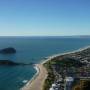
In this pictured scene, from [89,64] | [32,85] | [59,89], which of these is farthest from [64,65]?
[59,89]

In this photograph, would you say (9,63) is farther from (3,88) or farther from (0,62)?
(3,88)

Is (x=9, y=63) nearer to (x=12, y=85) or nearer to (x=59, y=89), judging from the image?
(x=12, y=85)

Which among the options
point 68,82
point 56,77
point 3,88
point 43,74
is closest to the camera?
point 68,82

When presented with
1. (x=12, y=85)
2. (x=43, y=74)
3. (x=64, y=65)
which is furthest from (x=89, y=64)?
(x=12, y=85)

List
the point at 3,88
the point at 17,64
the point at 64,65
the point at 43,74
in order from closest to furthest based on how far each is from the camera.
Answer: the point at 3,88 → the point at 43,74 → the point at 64,65 → the point at 17,64

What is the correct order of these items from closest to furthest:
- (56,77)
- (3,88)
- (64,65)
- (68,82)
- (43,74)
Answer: (68,82), (3,88), (56,77), (43,74), (64,65)

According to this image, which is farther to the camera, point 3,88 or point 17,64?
point 17,64

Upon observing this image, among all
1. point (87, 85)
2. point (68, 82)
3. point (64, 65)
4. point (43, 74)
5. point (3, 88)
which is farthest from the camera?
point (64, 65)

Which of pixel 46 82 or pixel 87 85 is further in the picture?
pixel 46 82

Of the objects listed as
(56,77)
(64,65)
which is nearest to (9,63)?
(64,65)
